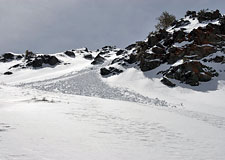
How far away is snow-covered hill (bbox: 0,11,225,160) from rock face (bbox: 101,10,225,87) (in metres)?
0.12

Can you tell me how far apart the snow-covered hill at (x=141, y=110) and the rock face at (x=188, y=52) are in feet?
0.40

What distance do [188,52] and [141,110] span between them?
18.9 m

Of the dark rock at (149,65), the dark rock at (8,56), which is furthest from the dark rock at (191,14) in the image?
the dark rock at (8,56)

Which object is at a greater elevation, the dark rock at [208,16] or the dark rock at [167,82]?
the dark rock at [208,16]

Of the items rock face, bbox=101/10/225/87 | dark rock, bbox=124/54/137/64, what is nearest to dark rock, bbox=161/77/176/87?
rock face, bbox=101/10/225/87

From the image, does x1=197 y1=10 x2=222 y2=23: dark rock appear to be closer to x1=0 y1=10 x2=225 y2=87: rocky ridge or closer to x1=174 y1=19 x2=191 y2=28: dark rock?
x1=0 y1=10 x2=225 y2=87: rocky ridge

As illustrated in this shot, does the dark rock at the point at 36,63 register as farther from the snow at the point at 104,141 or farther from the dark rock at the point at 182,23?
the snow at the point at 104,141

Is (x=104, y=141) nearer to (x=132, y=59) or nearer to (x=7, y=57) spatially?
(x=132, y=59)

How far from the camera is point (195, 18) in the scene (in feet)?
128

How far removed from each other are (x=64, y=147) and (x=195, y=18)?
137 feet

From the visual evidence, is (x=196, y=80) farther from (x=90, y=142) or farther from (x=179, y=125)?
(x=90, y=142)

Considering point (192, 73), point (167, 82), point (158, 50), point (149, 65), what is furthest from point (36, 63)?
point (192, 73)

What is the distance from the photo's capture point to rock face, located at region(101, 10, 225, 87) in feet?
81.0

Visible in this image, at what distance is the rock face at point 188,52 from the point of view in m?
24.7
